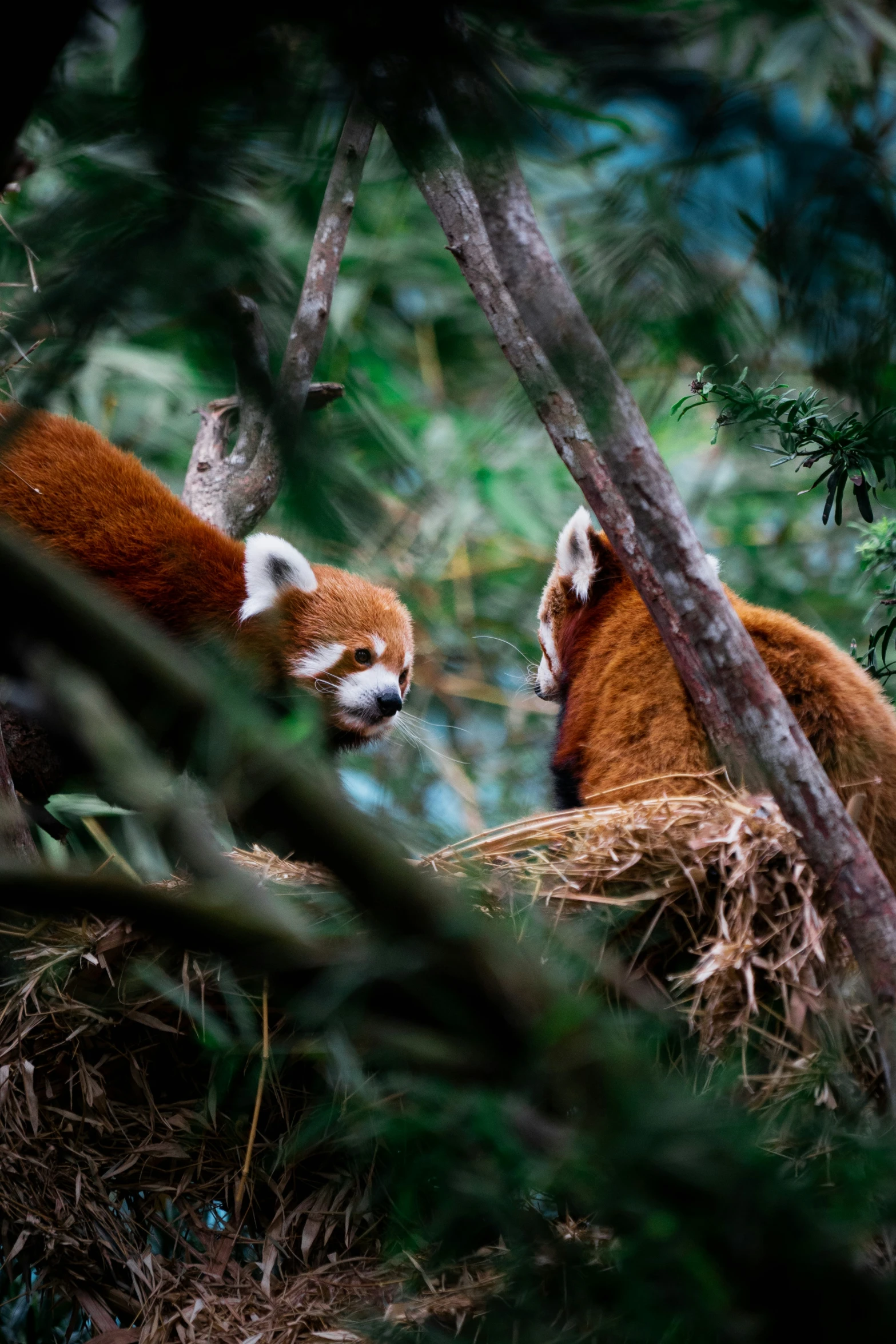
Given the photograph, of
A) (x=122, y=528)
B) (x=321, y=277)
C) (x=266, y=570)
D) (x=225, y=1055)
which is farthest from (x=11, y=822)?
(x=321, y=277)

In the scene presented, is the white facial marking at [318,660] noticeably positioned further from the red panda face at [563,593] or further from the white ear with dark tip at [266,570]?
the red panda face at [563,593]

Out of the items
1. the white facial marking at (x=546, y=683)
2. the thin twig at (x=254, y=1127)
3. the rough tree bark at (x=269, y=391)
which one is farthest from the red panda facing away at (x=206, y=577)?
the thin twig at (x=254, y=1127)

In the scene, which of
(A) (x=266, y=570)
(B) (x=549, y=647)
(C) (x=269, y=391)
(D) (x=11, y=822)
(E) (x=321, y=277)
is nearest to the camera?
(C) (x=269, y=391)

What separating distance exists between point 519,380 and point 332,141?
0.89 metres

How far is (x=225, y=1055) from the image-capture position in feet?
5.11

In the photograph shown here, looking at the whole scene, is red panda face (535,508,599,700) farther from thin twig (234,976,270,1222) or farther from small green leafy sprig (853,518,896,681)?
thin twig (234,976,270,1222)

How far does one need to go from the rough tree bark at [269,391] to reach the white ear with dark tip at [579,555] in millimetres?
694

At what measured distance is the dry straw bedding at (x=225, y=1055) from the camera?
1.49m

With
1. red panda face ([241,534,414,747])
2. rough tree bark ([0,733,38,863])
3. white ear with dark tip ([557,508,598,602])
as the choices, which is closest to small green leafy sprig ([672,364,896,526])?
white ear with dark tip ([557,508,598,602])

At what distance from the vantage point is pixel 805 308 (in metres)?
0.64

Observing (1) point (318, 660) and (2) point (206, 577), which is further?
(1) point (318, 660)

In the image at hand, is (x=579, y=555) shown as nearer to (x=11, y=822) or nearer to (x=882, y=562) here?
(x=882, y=562)

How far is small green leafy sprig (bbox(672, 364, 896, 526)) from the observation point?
4.28 feet

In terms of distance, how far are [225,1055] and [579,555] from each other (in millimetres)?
1474
